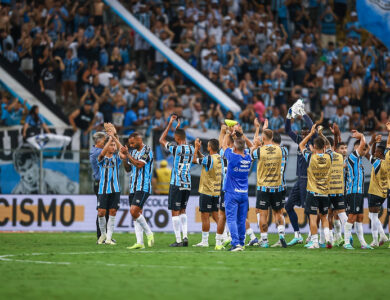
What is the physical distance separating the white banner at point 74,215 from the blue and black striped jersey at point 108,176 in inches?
225

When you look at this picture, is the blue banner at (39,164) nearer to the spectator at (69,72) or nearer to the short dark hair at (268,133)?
the spectator at (69,72)

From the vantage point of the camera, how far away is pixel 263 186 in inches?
694

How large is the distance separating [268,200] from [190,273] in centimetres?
593

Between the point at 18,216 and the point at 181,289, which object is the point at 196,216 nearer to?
the point at 18,216

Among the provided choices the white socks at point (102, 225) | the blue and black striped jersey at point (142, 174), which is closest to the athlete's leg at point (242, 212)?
the blue and black striped jersey at point (142, 174)

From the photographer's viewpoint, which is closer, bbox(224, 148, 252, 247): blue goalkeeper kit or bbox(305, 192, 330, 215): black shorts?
bbox(224, 148, 252, 247): blue goalkeeper kit

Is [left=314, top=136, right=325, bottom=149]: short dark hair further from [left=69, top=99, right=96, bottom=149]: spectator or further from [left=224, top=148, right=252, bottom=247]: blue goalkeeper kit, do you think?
[left=69, top=99, right=96, bottom=149]: spectator

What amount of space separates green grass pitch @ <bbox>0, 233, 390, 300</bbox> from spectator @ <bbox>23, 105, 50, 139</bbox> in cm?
762

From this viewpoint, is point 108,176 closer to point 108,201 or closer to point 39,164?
point 108,201

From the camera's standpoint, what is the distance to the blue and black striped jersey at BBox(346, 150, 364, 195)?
18.6m

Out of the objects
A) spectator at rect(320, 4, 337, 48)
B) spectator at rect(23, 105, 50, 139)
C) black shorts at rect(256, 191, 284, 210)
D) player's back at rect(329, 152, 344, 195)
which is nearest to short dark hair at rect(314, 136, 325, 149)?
player's back at rect(329, 152, 344, 195)

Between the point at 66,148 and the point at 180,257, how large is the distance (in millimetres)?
10662

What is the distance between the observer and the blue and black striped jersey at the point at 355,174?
61.0 ft

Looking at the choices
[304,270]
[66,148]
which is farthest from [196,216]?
[304,270]
